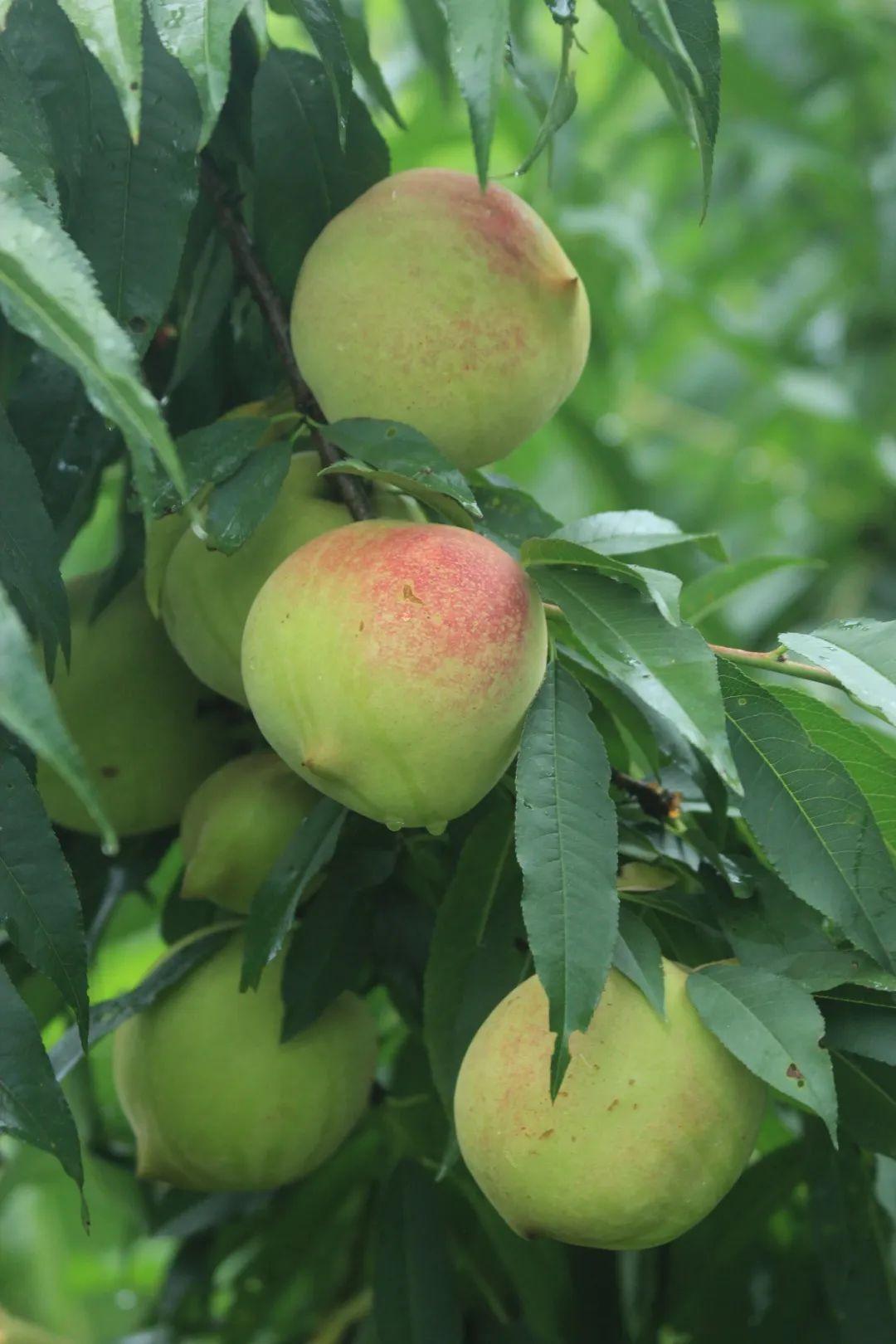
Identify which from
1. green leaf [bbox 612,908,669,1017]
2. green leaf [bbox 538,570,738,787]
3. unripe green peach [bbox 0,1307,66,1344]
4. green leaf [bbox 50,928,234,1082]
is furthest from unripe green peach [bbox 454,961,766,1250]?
unripe green peach [bbox 0,1307,66,1344]

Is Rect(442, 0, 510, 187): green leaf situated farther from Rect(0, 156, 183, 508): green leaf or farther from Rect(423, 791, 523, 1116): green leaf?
Rect(423, 791, 523, 1116): green leaf

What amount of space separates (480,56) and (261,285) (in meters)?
0.25

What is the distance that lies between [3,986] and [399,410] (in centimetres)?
30

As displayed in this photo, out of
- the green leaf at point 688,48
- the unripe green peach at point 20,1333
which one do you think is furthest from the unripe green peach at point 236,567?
the unripe green peach at point 20,1333

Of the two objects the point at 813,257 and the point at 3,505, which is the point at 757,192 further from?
the point at 3,505

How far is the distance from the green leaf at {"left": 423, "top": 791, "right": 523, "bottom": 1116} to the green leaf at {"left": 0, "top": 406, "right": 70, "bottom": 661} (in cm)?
23

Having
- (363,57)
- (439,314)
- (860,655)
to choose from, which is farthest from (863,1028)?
(363,57)

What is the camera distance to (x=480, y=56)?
52 centimetres

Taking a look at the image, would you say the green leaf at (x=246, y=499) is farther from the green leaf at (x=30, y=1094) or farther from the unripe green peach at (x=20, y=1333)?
the unripe green peach at (x=20, y=1333)

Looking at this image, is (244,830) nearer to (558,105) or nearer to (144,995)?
(144,995)

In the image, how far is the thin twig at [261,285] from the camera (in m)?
0.72

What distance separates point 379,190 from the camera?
696 millimetres

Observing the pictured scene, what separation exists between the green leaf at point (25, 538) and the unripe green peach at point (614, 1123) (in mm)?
259

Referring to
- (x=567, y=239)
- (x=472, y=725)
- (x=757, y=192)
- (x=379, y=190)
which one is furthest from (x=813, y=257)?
(x=472, y=725)
